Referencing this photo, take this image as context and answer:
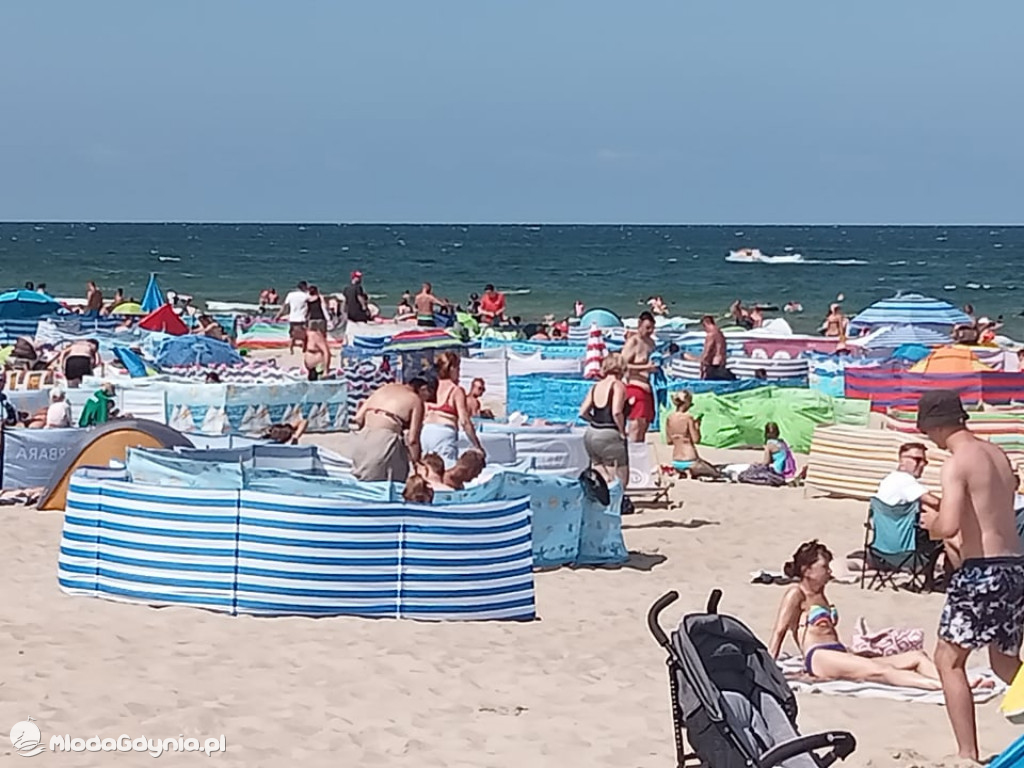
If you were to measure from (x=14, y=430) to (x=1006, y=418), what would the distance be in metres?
7.75

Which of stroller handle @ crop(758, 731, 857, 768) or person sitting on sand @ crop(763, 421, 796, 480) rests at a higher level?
stroller handle @ crop(758, 731, 857, 768)

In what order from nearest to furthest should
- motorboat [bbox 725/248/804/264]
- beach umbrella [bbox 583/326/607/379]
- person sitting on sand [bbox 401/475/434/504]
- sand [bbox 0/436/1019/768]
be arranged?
sand [bbox 0/436/1019/768] → person sitting on sand [bbox 401/475/434/504] → beach umbrella [bbox 583/326/607/379] → motorboat [bbox 725/248/804/264]

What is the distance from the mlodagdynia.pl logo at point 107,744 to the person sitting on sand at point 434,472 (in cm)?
328

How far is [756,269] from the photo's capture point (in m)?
72.3

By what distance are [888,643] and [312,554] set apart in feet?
8.77

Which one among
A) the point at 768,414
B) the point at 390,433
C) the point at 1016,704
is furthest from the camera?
the point at 768,414

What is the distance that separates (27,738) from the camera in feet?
18.3

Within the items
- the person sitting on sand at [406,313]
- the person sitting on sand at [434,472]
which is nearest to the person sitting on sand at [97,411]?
the person sitting on sand at [434,472]

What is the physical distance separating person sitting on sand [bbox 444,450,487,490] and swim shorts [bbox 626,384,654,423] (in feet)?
10.3

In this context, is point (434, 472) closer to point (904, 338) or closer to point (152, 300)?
point (904, 338)

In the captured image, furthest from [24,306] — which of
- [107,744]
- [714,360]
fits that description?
[107,744]

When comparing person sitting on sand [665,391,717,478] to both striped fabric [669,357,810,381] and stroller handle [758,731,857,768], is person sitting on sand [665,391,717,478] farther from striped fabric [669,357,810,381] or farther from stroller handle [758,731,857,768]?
stroller handle [758,731,857,768]

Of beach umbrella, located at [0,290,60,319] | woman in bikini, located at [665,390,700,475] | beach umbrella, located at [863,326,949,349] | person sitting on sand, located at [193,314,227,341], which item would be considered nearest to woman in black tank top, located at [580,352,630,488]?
woman in bikini, located at [665,390,700,475]

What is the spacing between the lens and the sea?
5231 cm
